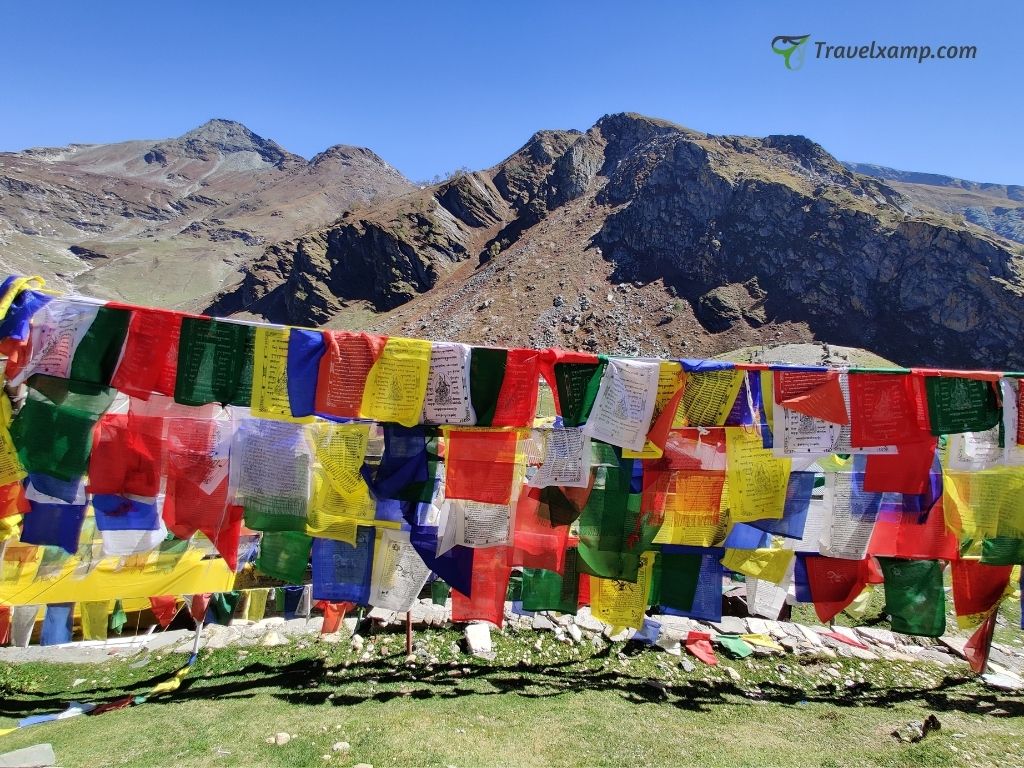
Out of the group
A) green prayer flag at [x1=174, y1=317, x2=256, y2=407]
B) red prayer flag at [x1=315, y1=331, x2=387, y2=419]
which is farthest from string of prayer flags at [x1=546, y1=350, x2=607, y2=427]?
green prayer flag at [x1=174, y1=317, x2=256, y2=407]

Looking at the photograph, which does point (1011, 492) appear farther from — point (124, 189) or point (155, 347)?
point (124, 189)

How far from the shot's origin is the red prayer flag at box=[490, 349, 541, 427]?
503 centimetres

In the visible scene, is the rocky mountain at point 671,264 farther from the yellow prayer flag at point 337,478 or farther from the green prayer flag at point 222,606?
the yellow prayer flag at point 337,478

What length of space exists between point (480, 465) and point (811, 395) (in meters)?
3.20

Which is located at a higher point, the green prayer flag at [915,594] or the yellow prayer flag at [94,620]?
the green prayer flag at [915,594]

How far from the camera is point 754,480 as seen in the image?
17.3 feet

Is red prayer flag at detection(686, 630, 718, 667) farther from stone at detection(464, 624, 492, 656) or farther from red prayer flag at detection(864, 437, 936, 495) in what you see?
red prayer flag at detection(864, 437, 936, 495)

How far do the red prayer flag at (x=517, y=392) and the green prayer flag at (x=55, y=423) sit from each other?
11.6 ft

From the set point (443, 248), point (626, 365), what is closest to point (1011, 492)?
point (626, 365)

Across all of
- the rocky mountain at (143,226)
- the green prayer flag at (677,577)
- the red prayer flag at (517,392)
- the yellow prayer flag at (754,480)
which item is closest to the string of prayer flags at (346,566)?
the red prayer flag at (517,392)

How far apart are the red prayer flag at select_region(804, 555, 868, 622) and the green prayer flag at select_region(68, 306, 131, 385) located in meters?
7.19

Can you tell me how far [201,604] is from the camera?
780 cm

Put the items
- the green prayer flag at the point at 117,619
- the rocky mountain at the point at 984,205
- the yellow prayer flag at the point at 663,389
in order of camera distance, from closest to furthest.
A: the yellow prayer flag at the point at 663,389 < the green prayer flag at the point at 117,619 < the rocky mountain at the point at 984,205

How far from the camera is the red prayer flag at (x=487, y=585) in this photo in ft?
18.2
